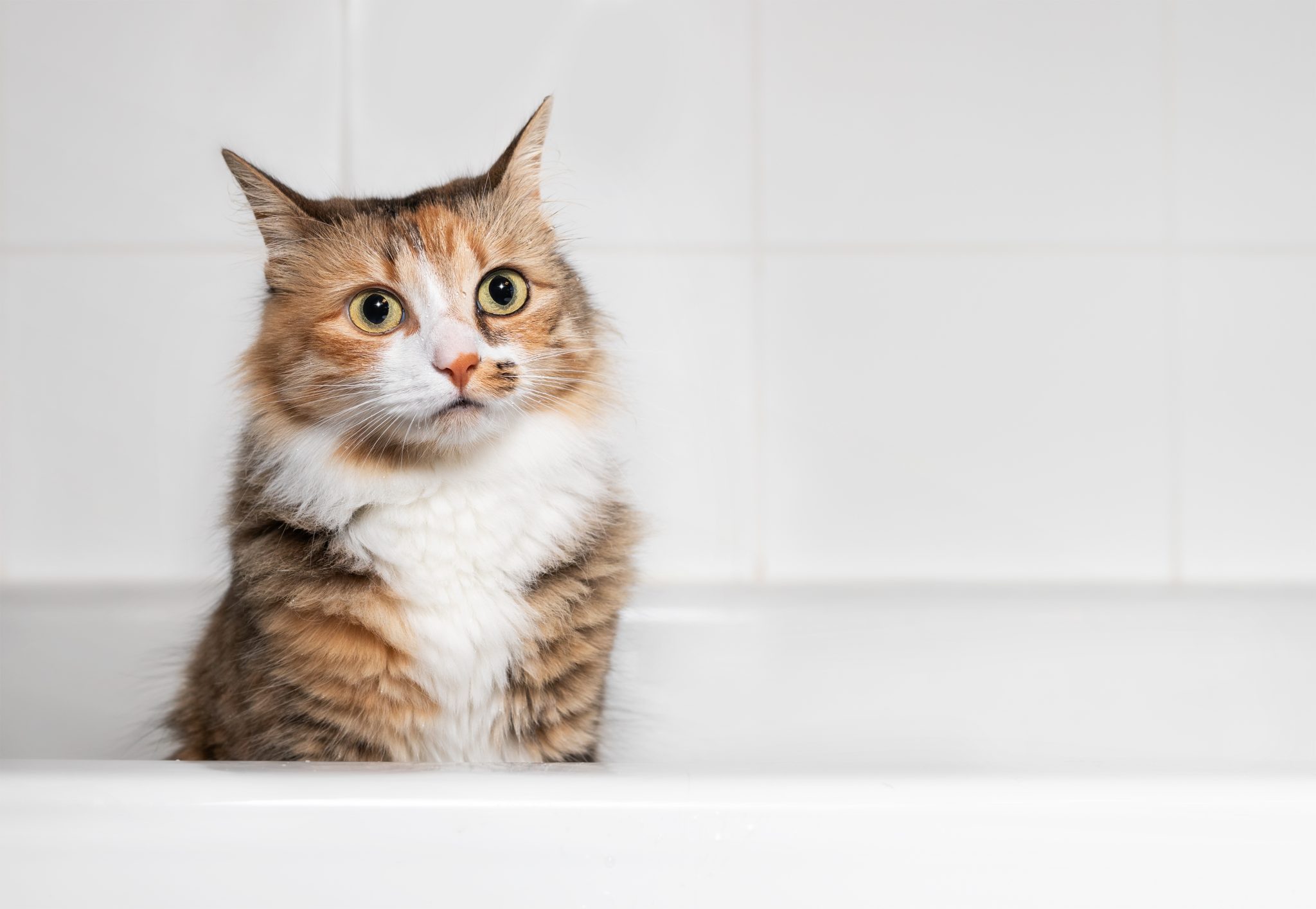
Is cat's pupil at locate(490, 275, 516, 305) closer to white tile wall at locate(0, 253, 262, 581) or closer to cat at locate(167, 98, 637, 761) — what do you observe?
cat at locate(167, 98, 637, 761)

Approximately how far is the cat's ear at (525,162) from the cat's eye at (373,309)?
0.62 feet

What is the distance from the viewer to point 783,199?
1.58 meters

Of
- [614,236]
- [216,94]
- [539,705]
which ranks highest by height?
[216,94]

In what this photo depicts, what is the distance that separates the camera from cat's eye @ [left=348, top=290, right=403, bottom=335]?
93 cm

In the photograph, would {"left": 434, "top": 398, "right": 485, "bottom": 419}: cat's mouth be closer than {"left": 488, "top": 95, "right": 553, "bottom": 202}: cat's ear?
Yes

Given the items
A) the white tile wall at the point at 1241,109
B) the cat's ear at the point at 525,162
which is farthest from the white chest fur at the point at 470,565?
the white tile wall at the point at 1241,109

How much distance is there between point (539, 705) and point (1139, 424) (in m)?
1.20

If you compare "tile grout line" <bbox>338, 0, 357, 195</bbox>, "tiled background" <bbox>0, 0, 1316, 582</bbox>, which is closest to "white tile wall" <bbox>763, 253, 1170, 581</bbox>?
"tiled background" <bbox>0, 0, 1316, 582</bbox>

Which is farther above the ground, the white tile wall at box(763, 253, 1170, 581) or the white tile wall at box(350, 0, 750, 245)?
the white tile wall at box(350, 0, 750, 245)

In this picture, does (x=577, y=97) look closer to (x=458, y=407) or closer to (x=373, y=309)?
(x=373, y=309)

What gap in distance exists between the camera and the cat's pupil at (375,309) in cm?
93

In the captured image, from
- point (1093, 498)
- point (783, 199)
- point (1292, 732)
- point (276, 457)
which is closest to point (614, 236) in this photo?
point (783, 199)

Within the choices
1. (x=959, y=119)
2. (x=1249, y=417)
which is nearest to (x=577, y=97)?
(x=959, y=119)

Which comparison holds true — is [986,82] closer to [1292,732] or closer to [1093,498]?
[1093,498]
